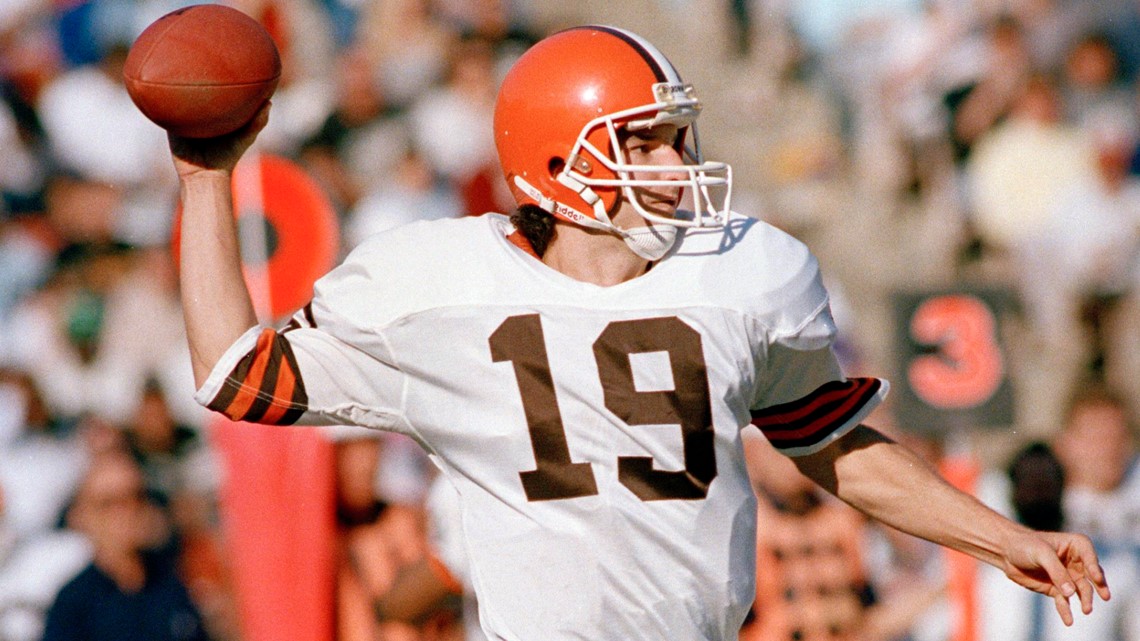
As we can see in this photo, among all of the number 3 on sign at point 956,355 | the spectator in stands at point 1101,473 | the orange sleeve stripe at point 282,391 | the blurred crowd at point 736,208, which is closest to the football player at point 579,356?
the orange sleeve stripe at point 282,391

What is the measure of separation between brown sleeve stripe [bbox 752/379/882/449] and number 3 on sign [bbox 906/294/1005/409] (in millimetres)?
2716

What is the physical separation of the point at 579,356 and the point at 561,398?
0.08m

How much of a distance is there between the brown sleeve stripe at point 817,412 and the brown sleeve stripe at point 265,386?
2.88 ft

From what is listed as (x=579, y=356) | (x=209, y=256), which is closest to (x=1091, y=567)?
(x=579, y=356)

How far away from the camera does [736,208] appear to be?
8.82 metres

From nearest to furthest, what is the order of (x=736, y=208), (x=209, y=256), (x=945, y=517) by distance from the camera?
1. (x=209, y=256)
2. (x=945, y=517)
3. (x=736, y=208)

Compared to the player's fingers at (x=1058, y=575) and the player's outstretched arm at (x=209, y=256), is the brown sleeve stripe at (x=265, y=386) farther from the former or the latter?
the player's fingers at (x=1058, y=575)

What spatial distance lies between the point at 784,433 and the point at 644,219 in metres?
0.51

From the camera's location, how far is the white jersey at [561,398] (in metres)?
2.65

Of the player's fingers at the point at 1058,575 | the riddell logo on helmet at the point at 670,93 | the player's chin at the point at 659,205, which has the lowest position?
the player's fingers at the point at 1058,575

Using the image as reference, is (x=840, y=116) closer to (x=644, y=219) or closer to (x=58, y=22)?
(x=58, y=22)

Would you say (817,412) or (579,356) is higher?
(579,356)

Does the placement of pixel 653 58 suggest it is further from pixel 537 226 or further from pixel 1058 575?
pixel 1058 575

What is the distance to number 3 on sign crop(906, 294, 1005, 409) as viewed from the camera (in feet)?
18.2
